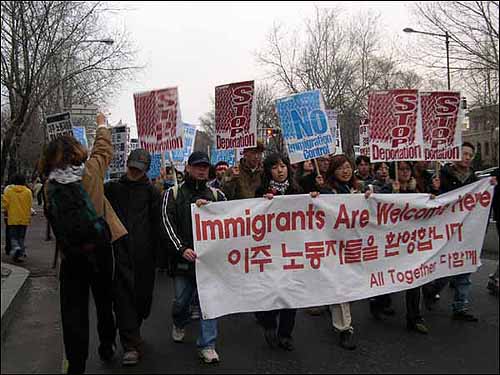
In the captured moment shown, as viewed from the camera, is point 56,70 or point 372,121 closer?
point 372,121

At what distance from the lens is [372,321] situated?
19.8 feet

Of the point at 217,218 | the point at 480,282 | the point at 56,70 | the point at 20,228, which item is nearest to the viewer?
the point at 217,218

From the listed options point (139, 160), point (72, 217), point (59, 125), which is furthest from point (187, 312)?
point (59, 125)

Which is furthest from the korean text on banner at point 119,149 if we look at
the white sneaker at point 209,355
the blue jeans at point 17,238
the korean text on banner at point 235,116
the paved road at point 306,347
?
the blue jeans at point 17,238

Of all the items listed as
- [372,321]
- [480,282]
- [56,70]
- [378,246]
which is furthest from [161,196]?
[56,70]

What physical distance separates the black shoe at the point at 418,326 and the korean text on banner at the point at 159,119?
9.53 ft

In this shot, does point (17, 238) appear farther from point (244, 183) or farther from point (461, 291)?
point (461, 291)

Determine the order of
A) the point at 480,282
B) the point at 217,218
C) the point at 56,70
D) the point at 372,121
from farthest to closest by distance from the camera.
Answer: the point at 56,70
the point at 480,282
the point at 372,121
the point at 217,218

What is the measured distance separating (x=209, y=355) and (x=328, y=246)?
150 centimetres

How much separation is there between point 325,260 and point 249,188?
1.09 meters

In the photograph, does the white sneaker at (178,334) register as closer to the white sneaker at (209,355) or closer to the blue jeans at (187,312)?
the blue jeans at (187,312)

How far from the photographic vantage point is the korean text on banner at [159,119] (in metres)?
5.76

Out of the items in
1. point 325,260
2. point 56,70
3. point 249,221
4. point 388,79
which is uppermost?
point 388,79

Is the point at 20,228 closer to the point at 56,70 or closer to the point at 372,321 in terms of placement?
the point at 56,70
